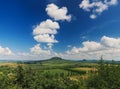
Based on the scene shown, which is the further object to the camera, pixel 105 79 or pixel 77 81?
pixel 77 81

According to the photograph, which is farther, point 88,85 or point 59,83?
point 59,83

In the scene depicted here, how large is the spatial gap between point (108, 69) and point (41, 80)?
4868 cm

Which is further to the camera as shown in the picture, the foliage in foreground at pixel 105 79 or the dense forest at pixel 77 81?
the dense forest at pixel 77 81

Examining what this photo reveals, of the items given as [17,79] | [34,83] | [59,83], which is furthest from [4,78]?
[59,83]

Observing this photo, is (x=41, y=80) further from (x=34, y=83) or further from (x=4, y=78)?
(x=4, y=78)

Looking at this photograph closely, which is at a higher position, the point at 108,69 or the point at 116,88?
the point at 108,69

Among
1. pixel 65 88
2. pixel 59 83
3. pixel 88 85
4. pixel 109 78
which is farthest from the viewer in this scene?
pixel 59 83

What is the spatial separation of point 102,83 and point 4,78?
187 feet

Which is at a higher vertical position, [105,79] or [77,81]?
[105,79]

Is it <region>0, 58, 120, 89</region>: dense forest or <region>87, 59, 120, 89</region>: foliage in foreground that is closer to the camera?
<region>87, 59, 120, 89</region>: foliage in foreground

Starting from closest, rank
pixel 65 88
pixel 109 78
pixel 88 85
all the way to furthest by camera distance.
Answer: pixel 109 78 → pixel 88 85 → pixel 65 88

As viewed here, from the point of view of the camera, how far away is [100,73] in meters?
71.8

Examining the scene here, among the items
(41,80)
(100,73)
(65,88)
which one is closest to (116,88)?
(100,73)

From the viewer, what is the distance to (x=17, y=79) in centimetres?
11056
